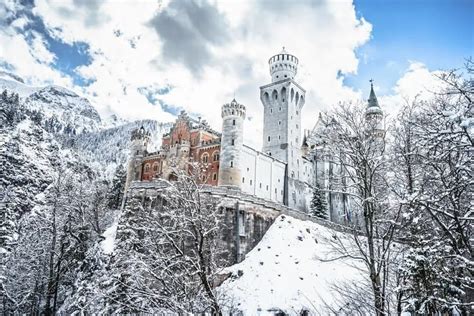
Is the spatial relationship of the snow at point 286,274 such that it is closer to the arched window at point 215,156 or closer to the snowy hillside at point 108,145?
the arched window at point 215,156

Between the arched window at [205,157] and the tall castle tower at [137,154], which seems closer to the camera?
the arched window at [205,157]

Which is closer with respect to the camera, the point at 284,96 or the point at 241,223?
the point at 241,223

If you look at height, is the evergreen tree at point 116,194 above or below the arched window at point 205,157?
below

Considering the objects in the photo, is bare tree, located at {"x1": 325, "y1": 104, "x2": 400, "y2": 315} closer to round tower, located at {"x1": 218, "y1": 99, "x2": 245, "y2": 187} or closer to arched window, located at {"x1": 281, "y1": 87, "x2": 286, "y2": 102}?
round tower, located at {"x1": 218, "y1": 99, "x2": 245, "y2": 187}

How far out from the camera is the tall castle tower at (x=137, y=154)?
50.1 meters

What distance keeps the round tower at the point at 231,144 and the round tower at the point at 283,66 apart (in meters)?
17.4

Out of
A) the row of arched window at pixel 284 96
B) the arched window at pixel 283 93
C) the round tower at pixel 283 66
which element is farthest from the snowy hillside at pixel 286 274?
the round tower at pixel 283 66

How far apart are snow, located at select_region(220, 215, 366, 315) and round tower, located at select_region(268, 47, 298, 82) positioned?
27.1m

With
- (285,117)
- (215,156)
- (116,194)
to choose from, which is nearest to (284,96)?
(285,117)

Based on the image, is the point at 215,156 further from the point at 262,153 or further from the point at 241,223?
the point at 241,223

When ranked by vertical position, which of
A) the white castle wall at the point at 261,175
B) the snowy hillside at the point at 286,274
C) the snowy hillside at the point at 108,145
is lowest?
the snowy hillside at the point at 286,274

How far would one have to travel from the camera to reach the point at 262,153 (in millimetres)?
48594

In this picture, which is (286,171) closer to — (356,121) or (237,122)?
(237,122)

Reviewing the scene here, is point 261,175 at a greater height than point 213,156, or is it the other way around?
point 213,156
